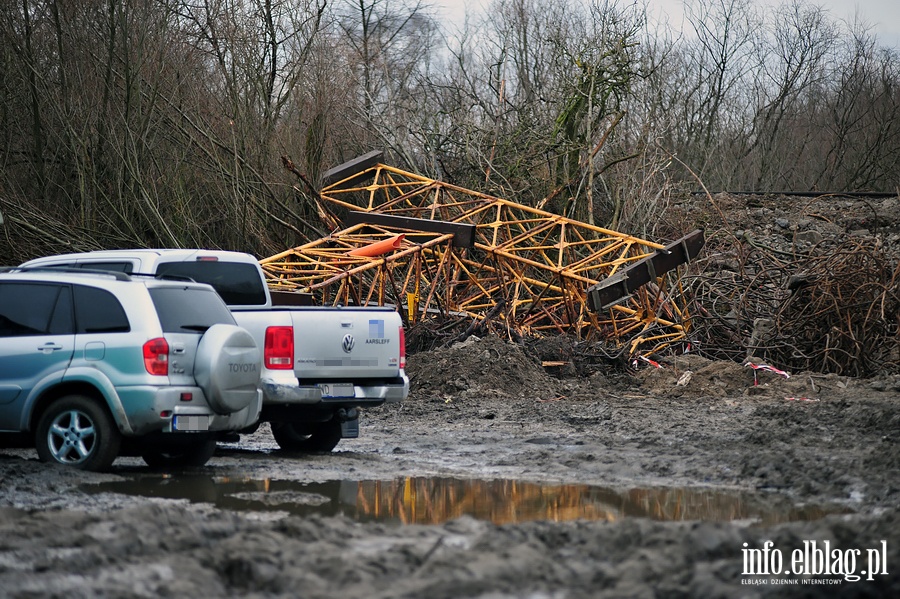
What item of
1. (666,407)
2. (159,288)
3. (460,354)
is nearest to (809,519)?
(159,288)

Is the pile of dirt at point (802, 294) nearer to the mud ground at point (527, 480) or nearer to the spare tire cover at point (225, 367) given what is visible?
the mud ground at point (527, 480)

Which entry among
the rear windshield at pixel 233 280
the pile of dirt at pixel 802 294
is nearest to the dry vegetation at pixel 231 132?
the pile of dirt at pixel 802 294

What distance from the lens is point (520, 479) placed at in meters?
9.51

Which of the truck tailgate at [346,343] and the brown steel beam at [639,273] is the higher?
the brown steel beam at [639,273]

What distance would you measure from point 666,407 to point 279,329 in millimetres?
6850

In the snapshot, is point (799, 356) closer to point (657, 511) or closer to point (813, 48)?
point (657, 511)

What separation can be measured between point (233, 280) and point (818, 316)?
1105cm

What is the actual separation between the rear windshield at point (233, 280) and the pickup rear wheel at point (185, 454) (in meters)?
2.13

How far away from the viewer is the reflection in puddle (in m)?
7.65

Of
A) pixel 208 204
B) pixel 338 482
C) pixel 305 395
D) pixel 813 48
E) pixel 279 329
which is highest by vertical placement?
pixel 813 48

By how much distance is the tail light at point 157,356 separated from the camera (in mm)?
8938

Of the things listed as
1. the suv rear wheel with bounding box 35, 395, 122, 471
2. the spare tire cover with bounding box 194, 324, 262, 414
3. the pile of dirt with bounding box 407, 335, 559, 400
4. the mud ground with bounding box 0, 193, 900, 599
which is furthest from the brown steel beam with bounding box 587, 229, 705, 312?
the suv rear wheel with bounding box 35, 395, 122, 471

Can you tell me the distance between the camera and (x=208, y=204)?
24641 mm

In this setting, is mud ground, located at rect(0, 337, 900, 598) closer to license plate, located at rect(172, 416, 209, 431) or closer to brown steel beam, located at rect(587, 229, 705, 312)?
license plate, located at rect(172, 416, 209, 431)
